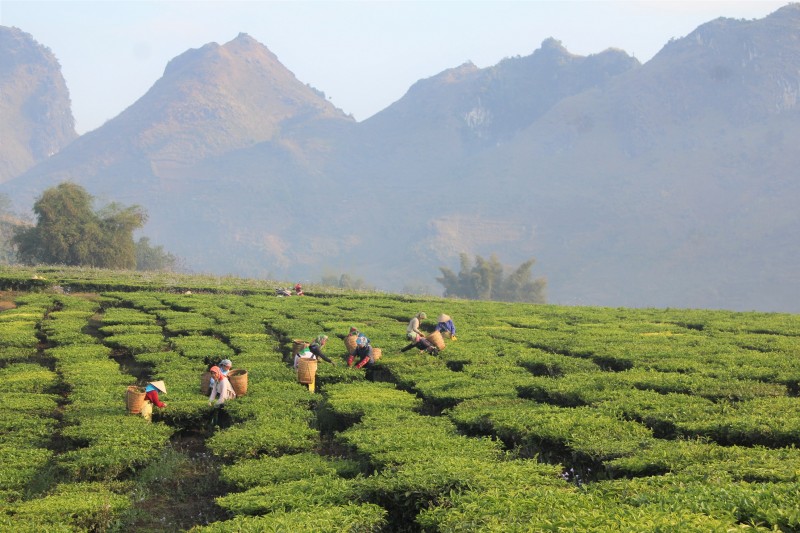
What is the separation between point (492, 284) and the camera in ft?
371

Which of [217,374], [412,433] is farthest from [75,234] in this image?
[412,433]

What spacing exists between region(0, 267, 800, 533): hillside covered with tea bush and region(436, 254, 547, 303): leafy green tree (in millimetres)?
81345

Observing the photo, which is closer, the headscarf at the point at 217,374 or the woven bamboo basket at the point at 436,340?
the headscarf at the point at 217,374

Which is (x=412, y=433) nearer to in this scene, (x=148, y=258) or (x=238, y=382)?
(x=238, y=382)

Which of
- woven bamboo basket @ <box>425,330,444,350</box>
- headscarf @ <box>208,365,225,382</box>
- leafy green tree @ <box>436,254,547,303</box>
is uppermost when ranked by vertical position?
leafy green tree @ <box>436,254,547,303</box>

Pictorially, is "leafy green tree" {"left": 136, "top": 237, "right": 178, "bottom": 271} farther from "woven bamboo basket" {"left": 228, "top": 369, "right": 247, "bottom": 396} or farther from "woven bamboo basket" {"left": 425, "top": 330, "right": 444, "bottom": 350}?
"woven bamboo basket" {"left": 228, "top": 369, "right": 247, "bottom": 396}

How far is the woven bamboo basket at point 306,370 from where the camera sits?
64.6 feet

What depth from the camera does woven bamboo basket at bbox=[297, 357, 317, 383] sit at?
19688 mm

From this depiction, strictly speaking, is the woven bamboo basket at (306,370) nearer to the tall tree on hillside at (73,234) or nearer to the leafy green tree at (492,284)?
the tall tree on hillside at (73,234)

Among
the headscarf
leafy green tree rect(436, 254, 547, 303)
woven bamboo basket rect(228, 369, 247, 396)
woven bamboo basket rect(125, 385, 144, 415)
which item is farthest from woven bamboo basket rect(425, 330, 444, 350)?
leafy green tree rect(436, 254, 547, 303)

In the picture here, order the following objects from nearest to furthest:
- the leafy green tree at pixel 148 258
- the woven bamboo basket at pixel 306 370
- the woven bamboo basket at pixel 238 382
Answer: the woven bamboo basket at pixel 238 382 → the woven bamboo basket at pixel 306 370 → the leafy green tree at pixel 148 258

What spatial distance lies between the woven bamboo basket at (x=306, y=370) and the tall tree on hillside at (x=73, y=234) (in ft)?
172

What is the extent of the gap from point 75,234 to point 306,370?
2097 inches

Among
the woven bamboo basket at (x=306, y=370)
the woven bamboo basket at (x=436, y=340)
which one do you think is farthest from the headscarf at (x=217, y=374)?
the woven bamboo basket at (x=436, y=340)
